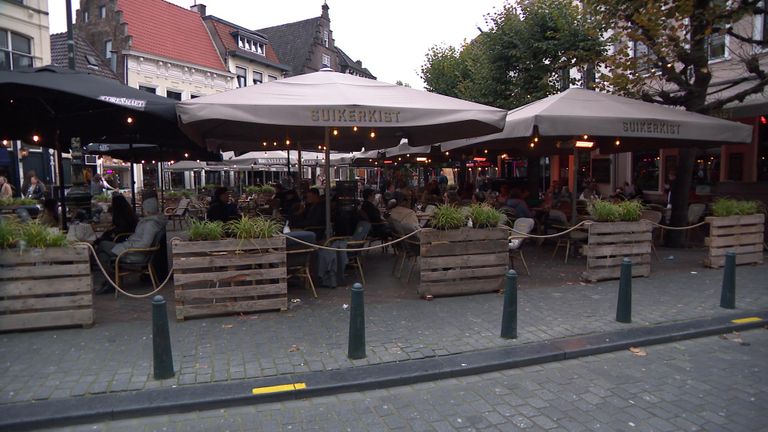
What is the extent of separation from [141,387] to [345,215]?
402 cm

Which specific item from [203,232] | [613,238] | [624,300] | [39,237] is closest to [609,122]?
[613,238]

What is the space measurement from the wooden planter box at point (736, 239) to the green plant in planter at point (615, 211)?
5.64 ft

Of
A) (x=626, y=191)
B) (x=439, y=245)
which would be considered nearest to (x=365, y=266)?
(x=439, y=245)

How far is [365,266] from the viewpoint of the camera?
8.54 m

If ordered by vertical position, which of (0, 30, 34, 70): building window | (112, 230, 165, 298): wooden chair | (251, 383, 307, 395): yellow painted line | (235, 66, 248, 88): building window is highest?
(235, 66, 248, 88): building window

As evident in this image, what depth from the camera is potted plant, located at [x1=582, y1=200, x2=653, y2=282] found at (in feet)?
23.4

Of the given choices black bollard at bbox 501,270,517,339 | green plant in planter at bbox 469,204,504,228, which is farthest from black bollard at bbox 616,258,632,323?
green plant in planter at bbox 469,204,504,228

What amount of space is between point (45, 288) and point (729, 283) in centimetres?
792

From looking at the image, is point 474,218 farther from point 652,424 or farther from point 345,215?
point 652,424

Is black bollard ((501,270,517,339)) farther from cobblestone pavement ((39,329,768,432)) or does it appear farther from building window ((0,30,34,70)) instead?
building window ((0,30,34,70))

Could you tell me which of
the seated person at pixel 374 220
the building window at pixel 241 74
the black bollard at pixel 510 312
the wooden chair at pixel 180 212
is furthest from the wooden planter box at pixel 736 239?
the building window at pixel 241 74

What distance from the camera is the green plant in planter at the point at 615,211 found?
7.20m

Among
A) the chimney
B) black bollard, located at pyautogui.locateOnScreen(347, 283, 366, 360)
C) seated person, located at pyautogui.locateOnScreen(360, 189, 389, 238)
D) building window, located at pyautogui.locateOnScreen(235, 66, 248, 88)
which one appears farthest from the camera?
the chimney

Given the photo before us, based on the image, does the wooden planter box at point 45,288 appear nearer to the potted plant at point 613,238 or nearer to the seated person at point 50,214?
the seated person at point 50,214
